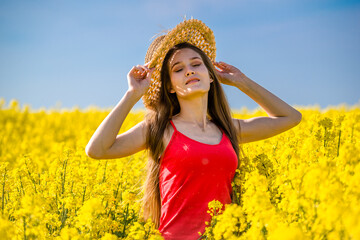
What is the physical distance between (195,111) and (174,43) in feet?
1.96

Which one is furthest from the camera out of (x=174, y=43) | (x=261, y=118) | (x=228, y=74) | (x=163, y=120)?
(x=228, y=74)

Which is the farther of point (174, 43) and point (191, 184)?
point (174, 43)

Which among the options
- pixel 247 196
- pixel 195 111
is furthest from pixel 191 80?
pixel 247 196

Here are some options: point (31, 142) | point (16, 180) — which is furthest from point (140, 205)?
point (31, 142)

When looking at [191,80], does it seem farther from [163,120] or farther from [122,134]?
A: [122,134]

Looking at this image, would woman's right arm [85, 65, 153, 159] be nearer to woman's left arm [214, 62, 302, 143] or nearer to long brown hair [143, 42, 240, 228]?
long brown hair [143, 42, 240, 228]

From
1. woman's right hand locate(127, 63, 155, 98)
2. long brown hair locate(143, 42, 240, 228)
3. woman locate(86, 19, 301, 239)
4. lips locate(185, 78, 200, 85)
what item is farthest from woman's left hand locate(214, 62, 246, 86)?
woman's right hand locate(127, 63, 155, 98)

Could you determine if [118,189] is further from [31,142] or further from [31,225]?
[31,142]

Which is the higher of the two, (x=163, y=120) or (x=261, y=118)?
(x=261, y=118)

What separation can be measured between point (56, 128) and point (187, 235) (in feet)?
29.7

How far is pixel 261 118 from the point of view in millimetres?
3646

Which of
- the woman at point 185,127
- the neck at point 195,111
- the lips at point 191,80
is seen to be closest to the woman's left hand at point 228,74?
the woman at point 185,127

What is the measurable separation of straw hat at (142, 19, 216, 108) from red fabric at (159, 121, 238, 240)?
57cm

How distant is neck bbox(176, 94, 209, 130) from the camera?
3.40m
